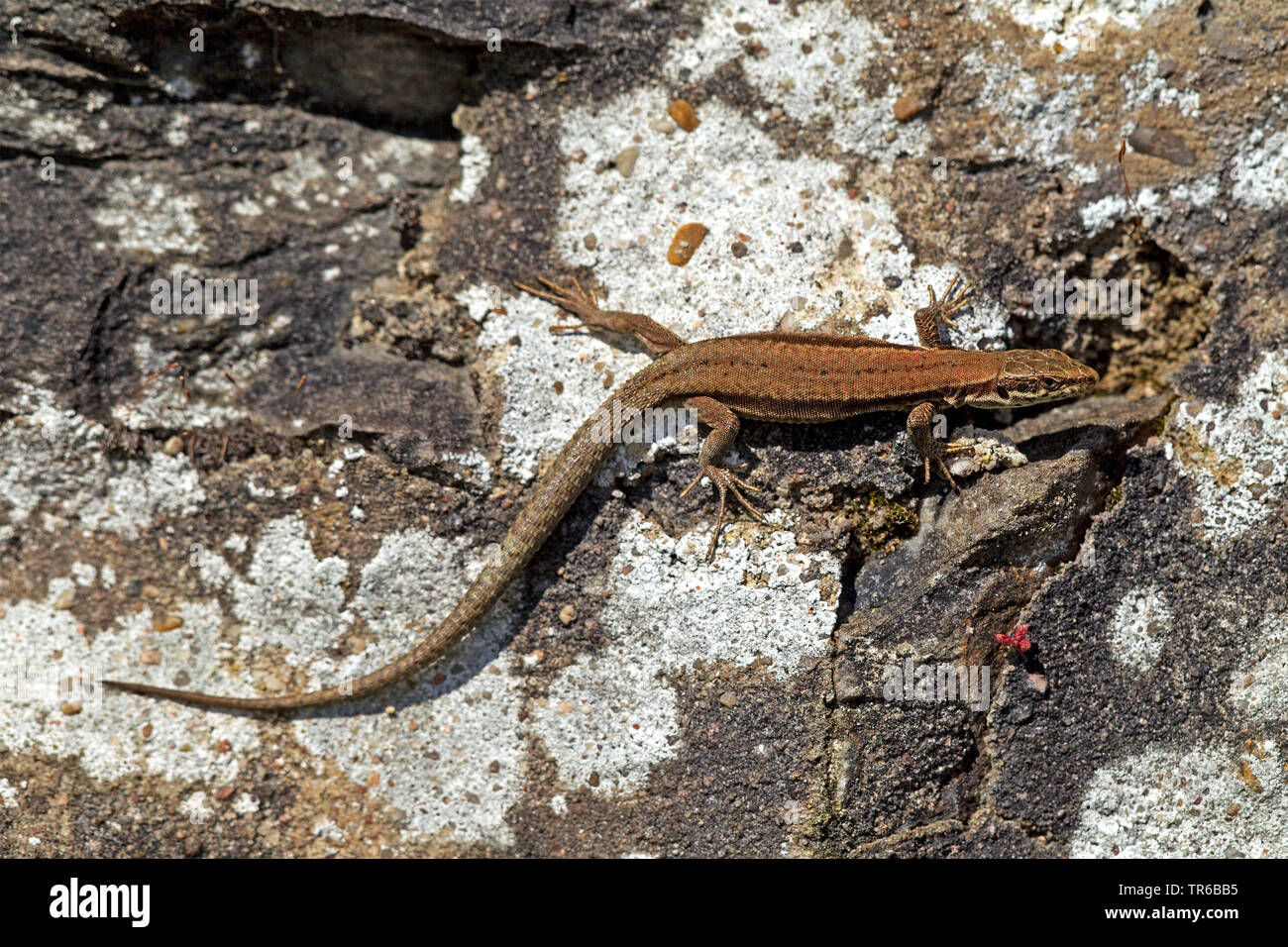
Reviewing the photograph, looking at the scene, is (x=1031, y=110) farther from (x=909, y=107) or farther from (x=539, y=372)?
(x=539, y=372)

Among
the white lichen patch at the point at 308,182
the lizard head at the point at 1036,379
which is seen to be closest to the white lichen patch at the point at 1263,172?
the lizard head at the point at 1036,379

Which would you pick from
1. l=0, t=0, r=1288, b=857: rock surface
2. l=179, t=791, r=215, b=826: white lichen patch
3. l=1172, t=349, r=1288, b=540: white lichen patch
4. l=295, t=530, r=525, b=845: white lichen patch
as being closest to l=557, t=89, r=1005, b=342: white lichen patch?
l=0, t=0, r=1288, b=857: rock surface

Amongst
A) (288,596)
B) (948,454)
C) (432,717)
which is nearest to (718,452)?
(948,454)

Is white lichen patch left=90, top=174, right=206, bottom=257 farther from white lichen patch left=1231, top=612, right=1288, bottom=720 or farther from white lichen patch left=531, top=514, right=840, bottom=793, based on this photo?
white lichen patch left=1231, top=612, right=1288, bottom=720

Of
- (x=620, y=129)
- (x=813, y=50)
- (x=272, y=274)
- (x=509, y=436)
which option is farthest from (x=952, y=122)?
(x=272, y=274)

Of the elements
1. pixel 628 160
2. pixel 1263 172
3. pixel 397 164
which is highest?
pixel 397 164

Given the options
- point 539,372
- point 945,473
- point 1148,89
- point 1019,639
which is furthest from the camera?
point 539,372

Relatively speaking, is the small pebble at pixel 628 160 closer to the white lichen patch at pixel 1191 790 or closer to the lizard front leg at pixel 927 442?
the lizard front leg at pixel 927 442
